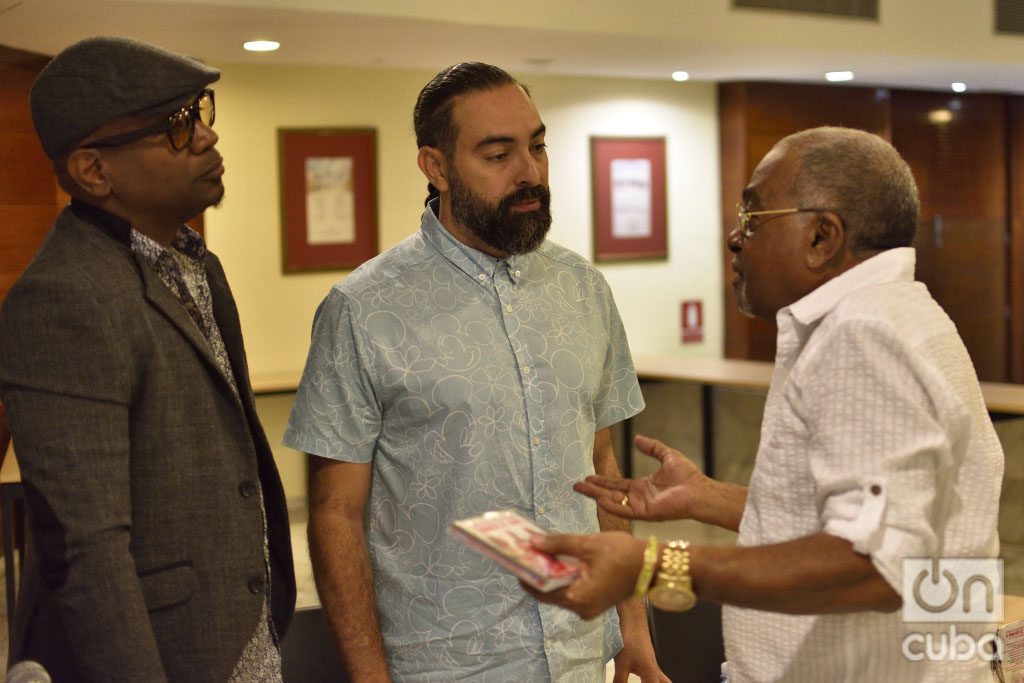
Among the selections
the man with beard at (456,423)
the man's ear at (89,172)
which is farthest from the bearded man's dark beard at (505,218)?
the man's ear at (89,172)

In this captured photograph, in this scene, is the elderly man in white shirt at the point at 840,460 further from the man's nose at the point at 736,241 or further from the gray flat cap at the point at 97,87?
the gray flat cap at the point at 97,87

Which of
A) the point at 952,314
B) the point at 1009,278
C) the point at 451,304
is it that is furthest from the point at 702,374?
the point at 451,304

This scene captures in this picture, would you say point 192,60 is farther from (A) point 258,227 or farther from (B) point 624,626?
(A) point 258,227

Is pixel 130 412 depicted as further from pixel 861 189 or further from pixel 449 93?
pixel 861 189

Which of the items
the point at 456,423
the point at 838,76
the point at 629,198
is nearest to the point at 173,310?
the point at 456,423

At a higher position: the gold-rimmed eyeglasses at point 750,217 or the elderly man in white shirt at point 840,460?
the gold-rimmed eyeglasses at point 750,217

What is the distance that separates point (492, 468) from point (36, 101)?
35.0 inches

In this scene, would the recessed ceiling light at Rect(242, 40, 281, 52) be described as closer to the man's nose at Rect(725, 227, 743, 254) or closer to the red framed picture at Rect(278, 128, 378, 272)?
the red framed picture at Rect(278, 128, 378, 272)

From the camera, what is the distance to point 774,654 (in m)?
1.46

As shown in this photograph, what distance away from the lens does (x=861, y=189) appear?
1.42 m

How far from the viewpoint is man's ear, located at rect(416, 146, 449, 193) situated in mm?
2057

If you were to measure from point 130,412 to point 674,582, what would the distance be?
0.74 m

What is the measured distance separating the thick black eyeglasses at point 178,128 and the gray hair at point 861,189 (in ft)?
2.76

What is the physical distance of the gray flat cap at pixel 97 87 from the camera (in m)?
1.54
